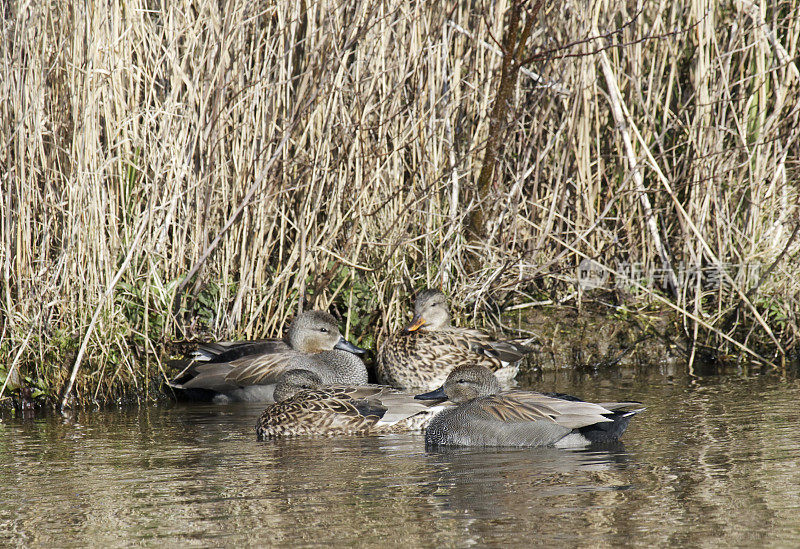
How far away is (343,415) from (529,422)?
1.37 metres

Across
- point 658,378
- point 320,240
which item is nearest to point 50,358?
point 320,240

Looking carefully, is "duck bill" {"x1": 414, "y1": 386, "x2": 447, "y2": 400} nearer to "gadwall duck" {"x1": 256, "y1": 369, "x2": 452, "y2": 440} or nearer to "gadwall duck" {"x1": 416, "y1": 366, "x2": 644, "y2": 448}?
"gadwall duck" {"x1": 256, "y1": 369, "x2": 452, "y2": 440}

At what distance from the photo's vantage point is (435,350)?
8492 millimetres

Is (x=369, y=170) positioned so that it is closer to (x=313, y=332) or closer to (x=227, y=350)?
(x=313, y=332)

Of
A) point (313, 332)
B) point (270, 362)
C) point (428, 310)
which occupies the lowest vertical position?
point (270, 362)

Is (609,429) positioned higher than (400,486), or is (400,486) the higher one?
(609,429)

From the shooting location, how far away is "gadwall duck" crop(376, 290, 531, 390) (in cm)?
837

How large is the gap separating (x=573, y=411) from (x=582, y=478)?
83cm

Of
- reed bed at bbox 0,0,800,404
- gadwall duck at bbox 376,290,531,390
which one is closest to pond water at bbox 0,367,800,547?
reed bed at bbox 0,0,800,404

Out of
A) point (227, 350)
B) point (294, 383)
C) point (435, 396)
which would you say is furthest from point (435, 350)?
point (435, 396)

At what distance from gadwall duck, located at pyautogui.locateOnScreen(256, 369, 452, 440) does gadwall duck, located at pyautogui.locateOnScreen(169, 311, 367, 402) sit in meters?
1.00

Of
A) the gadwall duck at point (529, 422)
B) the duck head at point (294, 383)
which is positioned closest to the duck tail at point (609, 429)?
the gadwall duck at point (529, 422)

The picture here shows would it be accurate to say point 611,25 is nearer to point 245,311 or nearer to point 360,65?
point 360,65

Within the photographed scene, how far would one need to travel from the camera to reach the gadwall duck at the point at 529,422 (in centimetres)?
581
